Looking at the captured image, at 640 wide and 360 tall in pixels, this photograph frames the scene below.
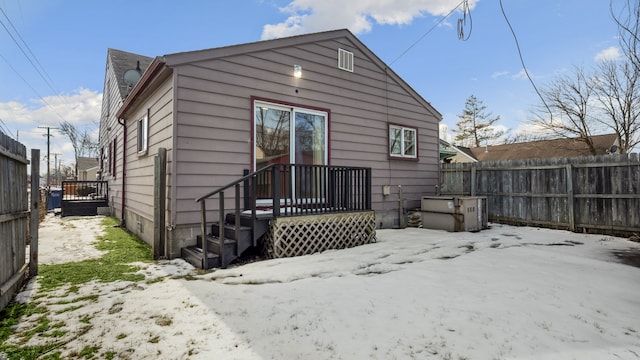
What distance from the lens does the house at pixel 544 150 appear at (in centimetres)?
1779

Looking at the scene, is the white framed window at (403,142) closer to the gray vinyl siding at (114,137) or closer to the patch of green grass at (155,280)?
the patch of green grass at (155,280)

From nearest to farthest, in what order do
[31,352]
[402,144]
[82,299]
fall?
[31,352] < [82,299] < [402,144]

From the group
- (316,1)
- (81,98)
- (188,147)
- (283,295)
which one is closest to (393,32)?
(316,1)

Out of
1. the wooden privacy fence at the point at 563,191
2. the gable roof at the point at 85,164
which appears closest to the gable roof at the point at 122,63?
the wooden privacy fence at the point at 563,191

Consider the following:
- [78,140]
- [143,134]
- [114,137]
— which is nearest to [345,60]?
[143,134]

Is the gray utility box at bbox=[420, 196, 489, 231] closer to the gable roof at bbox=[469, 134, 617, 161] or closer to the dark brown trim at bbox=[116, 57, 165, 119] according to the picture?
the dark brown trim at bbox=[116, 57, 165, 119]

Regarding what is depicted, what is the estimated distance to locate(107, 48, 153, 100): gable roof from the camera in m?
10.3

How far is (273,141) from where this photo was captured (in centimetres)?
576

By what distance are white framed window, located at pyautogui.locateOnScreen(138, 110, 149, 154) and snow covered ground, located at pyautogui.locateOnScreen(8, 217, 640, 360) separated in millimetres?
3027

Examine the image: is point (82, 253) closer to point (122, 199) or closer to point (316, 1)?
point (122, 199)

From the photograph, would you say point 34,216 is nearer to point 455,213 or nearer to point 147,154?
point 147,154

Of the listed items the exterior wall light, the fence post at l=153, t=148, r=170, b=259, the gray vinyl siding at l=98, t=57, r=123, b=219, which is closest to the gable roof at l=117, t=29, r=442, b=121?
the exterior wall light

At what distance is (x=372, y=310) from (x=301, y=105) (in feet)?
14.6

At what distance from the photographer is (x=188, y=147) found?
15.8 ft
